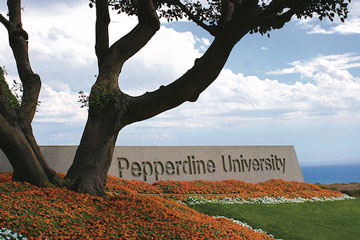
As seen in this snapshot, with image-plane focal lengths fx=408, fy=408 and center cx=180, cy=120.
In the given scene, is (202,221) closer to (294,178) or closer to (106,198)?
(106,198)

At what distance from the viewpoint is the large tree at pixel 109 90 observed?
31.9 feet

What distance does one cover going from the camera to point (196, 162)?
739 inches

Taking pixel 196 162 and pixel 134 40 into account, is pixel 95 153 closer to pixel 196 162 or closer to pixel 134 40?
pixel 134 40

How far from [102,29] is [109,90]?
1.95 meters

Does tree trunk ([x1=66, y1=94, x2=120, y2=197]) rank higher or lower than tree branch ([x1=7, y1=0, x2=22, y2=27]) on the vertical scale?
lower

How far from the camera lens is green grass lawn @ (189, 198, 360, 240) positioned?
1149cm

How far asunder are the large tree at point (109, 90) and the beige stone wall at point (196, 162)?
4.45m

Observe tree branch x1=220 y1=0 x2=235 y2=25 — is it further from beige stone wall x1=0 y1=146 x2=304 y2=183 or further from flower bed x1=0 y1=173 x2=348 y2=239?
beige stone wall x1=0 y1=146 x2=304 y2=183

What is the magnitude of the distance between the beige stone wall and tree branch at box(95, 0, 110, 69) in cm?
551

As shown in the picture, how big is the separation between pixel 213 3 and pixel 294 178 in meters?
13.0

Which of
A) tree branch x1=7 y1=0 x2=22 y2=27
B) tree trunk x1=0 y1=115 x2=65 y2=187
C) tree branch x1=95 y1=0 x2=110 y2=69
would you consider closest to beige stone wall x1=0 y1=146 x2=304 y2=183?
tree trunk x1=0 y1=115 x2=65 y2=187

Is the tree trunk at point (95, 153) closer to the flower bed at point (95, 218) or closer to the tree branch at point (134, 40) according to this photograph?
the flower bed at point (95, 218)

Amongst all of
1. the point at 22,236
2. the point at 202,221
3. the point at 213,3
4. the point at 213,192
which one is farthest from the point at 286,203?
the point at 22,236

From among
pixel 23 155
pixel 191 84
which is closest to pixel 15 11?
pixel 23 155
